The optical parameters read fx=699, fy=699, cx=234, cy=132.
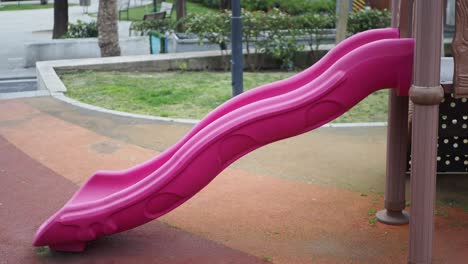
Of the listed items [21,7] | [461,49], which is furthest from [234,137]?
[21,7]

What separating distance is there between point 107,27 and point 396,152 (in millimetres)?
9905

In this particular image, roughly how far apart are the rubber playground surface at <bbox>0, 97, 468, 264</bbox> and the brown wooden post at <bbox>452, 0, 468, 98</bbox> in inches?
46.3

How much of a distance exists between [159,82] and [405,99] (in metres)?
6.91

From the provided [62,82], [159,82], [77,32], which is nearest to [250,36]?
[159,82]

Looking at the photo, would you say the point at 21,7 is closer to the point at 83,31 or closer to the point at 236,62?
the point at 83,31

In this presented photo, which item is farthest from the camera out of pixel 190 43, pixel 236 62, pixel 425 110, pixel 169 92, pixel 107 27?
pixel 190 43

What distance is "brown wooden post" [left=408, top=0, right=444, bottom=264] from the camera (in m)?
3.83

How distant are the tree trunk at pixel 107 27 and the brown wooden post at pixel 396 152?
946 centimetres

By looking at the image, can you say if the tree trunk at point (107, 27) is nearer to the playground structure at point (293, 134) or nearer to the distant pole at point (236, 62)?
the distant pole at point (236, 62)

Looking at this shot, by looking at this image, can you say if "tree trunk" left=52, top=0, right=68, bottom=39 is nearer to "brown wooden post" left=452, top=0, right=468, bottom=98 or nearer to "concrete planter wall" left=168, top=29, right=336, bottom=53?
"concrete planter wall" left=168, top=29, right=336, bottom=53

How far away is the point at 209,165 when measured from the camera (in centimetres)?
437

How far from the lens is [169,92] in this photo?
10453 mm

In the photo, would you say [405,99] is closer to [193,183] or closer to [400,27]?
[400,27]

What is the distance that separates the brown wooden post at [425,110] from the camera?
3.83 m
